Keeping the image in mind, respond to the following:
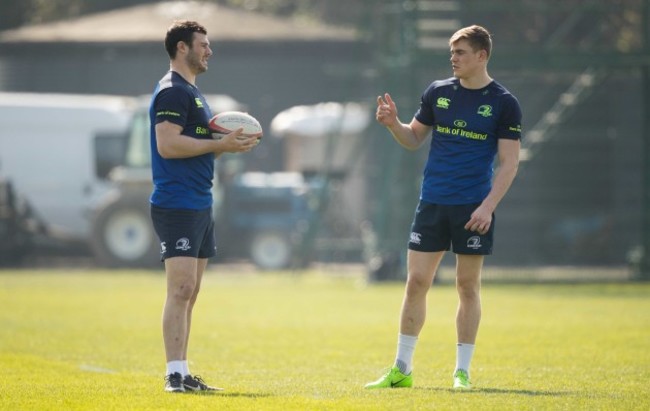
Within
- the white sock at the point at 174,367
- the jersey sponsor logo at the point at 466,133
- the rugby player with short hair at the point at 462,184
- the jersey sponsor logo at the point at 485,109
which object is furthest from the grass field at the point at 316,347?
the jersey sponsor logo at the point at 485,109

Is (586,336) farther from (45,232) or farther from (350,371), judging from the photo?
(45,232)

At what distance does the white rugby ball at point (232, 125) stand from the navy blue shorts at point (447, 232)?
1225 millimetres

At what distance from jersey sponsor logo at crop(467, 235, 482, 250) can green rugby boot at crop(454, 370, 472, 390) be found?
812 mm

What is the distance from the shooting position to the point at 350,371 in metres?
10.7

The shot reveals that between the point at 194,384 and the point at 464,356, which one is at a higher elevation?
the point at 464,356

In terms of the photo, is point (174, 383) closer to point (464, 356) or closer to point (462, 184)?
point (464, 356)

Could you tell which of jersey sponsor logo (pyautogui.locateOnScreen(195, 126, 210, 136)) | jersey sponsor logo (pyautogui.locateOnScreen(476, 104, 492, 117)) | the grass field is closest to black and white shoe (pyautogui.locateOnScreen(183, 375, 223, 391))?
the grass field

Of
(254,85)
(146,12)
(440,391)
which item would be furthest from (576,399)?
(146,12)

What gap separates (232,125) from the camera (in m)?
9.27

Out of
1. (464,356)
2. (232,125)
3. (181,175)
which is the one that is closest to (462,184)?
(464,356)

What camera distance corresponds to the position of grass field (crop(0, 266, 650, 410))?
343 inches

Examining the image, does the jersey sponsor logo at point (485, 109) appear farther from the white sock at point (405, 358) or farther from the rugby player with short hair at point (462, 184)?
the white sock at point (405, 358)

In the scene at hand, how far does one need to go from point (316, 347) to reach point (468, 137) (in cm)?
393

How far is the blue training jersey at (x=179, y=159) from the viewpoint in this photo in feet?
29.5
